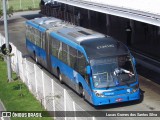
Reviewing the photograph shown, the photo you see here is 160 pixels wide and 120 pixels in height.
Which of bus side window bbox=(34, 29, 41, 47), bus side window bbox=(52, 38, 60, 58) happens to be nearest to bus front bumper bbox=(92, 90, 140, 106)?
bus side window bbox=(52, 38, 60, 58)

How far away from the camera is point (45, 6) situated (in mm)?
53188

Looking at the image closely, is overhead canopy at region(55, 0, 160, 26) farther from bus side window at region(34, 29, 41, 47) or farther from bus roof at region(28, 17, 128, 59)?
bus side window at region(34, 29, 41, 47)

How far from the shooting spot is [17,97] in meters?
21.2

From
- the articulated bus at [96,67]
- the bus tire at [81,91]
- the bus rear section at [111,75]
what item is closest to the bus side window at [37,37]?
the articulated bus at [96,67]

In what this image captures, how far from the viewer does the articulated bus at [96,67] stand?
18484 mm

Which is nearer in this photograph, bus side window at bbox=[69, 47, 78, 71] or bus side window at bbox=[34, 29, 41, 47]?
bus side window at bbox=[69, 47, 78, 71]

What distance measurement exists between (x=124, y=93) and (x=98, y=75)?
1301mm

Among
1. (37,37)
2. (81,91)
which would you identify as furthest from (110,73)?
(37,37)

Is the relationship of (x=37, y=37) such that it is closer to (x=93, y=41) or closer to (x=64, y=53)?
(x=64, y=53)

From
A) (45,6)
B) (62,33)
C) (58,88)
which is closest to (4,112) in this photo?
(58,88)

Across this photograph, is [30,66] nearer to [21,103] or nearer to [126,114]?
[21,103]

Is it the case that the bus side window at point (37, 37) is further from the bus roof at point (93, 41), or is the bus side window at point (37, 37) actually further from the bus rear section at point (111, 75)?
the bus rear section at point (111, 75)

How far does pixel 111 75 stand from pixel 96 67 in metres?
0.71

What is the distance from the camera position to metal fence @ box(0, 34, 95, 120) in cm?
→ 1484
